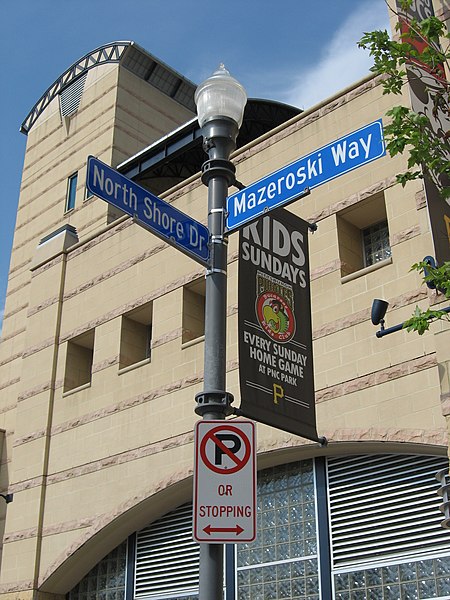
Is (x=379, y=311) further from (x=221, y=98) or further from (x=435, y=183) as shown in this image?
(x=221, y=98)

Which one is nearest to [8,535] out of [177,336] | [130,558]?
[130,558]

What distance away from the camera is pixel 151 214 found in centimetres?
716

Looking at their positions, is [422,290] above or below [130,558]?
above

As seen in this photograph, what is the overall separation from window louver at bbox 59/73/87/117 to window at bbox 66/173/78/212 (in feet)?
8.98

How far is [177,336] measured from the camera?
55.2ft

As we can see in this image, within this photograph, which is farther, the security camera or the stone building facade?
the stone building facade

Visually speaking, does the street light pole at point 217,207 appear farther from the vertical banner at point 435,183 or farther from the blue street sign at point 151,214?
the vertical banner at point 435,183

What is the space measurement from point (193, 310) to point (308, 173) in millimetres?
10097

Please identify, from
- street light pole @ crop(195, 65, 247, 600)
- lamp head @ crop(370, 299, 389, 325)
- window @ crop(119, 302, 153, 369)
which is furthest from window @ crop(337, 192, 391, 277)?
street light pole @ crop(195, 65, 247, 600)

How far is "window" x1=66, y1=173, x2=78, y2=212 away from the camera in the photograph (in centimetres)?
2638

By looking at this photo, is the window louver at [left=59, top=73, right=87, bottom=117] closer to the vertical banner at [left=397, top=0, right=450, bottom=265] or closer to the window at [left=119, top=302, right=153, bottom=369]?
the window at [left=119, top=302, right=153, bottom=369]

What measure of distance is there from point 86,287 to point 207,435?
14291 mm

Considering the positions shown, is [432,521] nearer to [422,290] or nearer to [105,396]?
[422,290]

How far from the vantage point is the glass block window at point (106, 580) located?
1667 cm
